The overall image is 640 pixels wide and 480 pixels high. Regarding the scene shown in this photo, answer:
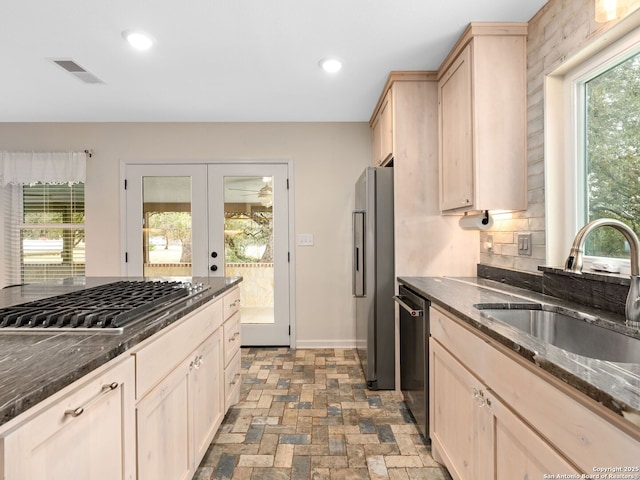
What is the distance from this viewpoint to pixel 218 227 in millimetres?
3893

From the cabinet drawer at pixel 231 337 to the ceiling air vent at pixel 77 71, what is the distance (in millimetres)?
2113

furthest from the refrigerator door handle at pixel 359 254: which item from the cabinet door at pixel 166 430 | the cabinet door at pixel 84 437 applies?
the cabinet door at pixel 84 437

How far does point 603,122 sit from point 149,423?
2361 mm

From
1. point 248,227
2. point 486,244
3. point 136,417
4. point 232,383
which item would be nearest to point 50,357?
point 136,417

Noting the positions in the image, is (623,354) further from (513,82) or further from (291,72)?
(291,72)

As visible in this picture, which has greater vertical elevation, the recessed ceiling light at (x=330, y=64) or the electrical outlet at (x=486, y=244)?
the recessed ceiling light at (x=330, y=64)

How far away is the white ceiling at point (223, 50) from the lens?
6.53 feet

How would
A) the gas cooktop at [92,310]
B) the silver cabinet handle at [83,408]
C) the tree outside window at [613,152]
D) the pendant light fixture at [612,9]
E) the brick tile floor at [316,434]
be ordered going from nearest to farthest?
the silver cabinet handle at [83,408]
the gas cooktop at [92,310]
the pendant light fixture at [612,9]
the tree outside window at [613,152]
the brick tile floor at [316,434]

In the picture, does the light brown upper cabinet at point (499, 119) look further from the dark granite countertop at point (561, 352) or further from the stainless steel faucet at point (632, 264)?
the stainless steel faucet at point (632, 264)

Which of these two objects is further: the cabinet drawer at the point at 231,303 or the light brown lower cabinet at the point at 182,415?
the cabinet drawer at the point at 231,303

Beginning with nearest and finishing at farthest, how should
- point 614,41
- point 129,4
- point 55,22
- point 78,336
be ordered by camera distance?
point 78,336
point 614,41
point 129,4
point 55,22

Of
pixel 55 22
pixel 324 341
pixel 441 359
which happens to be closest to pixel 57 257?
pixel 55 22

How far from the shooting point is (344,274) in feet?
12.8

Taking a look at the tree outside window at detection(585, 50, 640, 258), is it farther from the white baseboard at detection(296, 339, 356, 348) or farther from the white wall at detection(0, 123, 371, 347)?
the white baseboard at detection(296, 339, 356, 348)
